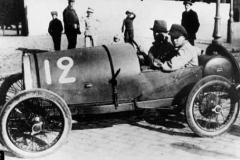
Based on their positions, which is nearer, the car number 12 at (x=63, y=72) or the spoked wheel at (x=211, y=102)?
the car number 12 at (x=63, y=72)

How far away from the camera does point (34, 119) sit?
395 cm

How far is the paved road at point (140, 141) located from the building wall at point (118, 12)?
11.2 meters

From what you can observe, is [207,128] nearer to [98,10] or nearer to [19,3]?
[19,3]

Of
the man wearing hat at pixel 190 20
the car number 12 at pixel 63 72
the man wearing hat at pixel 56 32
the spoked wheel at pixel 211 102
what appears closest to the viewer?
the car number 12 at pixel 63 72

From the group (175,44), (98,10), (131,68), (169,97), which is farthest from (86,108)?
(98,10)

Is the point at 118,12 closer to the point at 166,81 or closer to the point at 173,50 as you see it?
the point at 173,50

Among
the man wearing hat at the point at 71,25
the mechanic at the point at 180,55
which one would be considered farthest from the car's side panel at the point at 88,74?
the man wearing hat at the point at 71,25

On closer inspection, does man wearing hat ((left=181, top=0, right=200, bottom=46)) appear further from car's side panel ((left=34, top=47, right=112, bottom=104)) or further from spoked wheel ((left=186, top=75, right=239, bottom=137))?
car's side panel ((left=34, top=47, right=112, bottom=104))

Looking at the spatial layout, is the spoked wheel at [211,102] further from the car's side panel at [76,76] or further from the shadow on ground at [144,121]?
the car's side panel at [76,76]

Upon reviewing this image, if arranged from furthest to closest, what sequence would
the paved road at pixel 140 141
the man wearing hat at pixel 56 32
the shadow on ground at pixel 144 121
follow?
the man wearing hat at pixel 56 32 → the shadow on ground at pixel 144 121 → the paved road at pixel 140 141

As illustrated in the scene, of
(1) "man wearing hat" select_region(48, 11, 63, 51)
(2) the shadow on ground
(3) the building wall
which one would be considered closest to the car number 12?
(2) the shadow on ground

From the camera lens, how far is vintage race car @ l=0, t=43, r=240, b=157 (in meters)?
3.96

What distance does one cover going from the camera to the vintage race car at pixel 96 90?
156 inches

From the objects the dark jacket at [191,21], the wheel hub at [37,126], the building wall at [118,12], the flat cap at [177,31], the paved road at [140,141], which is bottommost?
the paved road at [140,141]
